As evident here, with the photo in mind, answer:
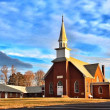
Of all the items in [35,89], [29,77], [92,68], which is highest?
[92,68]

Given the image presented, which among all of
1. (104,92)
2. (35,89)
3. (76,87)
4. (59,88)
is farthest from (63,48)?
(35,89)

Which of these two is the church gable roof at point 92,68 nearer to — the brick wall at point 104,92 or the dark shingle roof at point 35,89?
the brick wall at point 104,92

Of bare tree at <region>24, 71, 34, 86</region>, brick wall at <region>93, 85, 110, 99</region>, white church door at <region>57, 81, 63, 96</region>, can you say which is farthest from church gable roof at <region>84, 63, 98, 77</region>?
bare tree at <region>24, 71, 34, 86</region>

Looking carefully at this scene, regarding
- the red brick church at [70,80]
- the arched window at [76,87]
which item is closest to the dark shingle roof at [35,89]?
the red brick church at [70,80]

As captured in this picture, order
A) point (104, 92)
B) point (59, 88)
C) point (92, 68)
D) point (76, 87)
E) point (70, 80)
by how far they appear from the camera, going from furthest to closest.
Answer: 1. point (92, 68)
2. point (59, 88)
3. point (70, 80)
4. point (76, 87)
5. point (104, 92)

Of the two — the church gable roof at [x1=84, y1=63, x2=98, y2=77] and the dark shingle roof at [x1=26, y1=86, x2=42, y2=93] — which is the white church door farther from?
the dark shingle roof at [x1=26, y1=86, x2=42, y2=93]

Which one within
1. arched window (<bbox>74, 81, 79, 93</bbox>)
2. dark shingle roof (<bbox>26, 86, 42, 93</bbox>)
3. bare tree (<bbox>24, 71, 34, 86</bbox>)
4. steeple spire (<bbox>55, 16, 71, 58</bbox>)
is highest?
steeple spire (<bbox>55, 16, 71, 58</bbox>)

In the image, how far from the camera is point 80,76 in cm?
5225

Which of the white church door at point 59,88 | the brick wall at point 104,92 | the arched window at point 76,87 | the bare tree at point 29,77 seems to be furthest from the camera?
the bare tree at point 29,77

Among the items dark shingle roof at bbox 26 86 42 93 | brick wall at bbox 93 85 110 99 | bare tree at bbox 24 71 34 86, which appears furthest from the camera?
Answer: bare tree at bbox 24 71 34 86

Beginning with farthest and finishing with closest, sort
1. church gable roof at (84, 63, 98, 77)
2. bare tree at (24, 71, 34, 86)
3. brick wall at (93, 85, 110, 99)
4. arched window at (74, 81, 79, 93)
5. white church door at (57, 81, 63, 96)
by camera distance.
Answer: bare tree at (24, 71, 34, 86), church gable roof at (84, 63, 98, 77), white church door at (57, 81, 63, 96), arched window at (74, 81, 79, 93), brick wall at (93, 85, 110, 99)

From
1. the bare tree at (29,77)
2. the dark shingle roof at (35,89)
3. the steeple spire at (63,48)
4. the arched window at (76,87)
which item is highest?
the steeple spire at (63,48)

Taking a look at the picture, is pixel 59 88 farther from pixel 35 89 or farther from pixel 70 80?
pixel 35 89

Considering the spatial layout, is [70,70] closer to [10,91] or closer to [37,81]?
[10,91]
